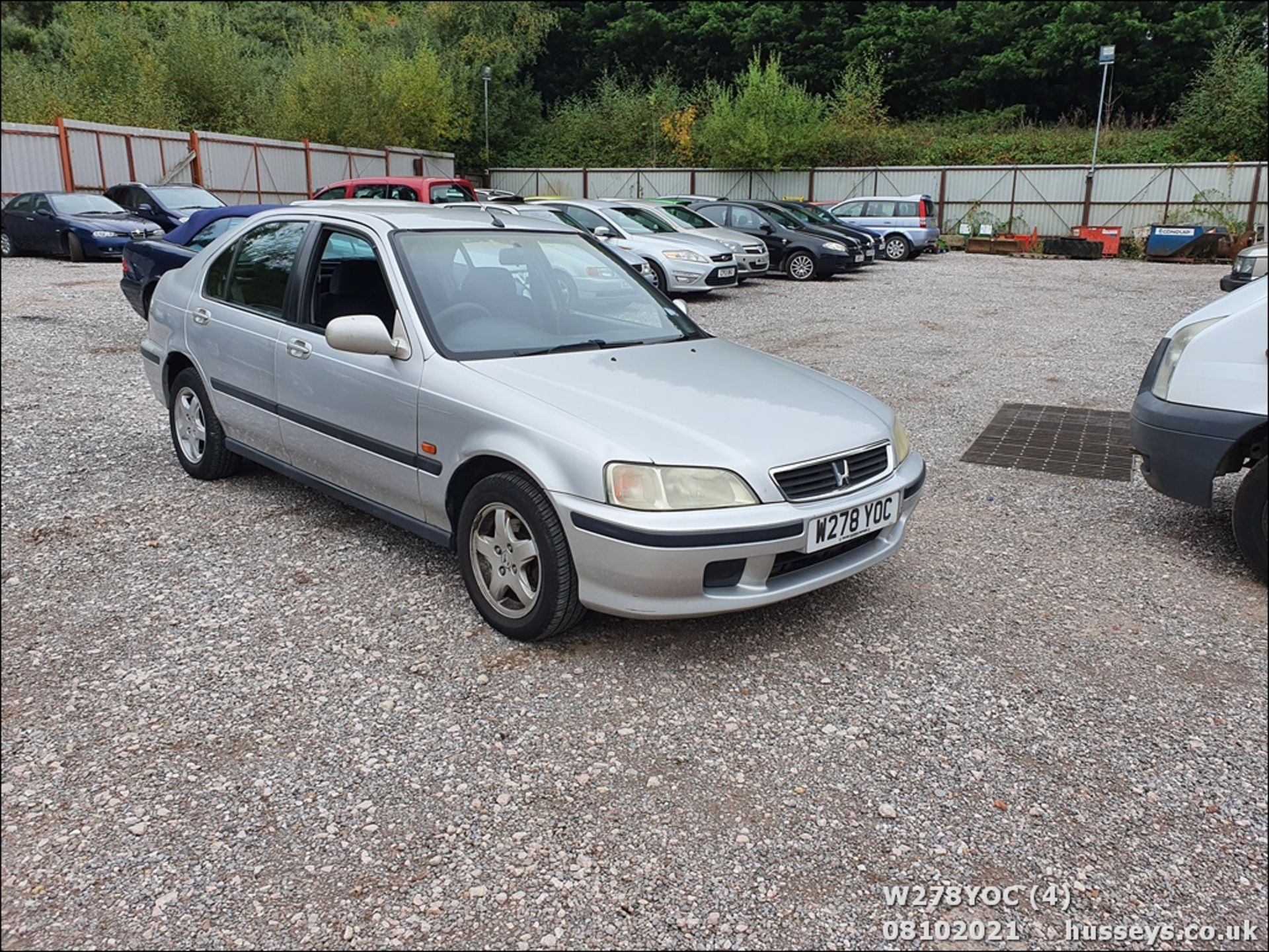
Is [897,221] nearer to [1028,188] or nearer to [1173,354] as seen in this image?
[1028,188]

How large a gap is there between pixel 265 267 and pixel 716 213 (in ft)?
49.6

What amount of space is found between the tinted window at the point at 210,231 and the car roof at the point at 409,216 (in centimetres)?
513

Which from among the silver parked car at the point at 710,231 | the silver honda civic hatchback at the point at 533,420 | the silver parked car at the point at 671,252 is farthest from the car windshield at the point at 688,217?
the silver honda civic hatchback at the point at 533,420

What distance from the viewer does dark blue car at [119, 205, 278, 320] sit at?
29.6ft

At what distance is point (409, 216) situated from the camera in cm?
436

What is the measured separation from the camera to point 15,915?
81.6 inches

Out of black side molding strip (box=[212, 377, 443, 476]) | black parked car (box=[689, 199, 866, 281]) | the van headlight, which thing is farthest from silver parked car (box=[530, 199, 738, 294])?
black side molding strip (box=[212, 377, 443, 476])

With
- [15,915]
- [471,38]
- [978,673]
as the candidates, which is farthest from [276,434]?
[471,38]

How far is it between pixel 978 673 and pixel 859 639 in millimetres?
460

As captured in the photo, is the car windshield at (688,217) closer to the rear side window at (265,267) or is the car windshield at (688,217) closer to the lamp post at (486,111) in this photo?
the rear side window at (265,267)

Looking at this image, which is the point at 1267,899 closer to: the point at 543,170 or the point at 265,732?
the point at 265,732

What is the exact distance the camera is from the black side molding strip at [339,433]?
3.67 meters

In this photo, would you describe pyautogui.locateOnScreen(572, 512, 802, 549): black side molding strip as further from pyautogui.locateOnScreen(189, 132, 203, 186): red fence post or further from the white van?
pyautogui.locateOnScreen(189, 132, 203, 186): red fence post

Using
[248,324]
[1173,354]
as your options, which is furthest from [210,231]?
[1173,354]
